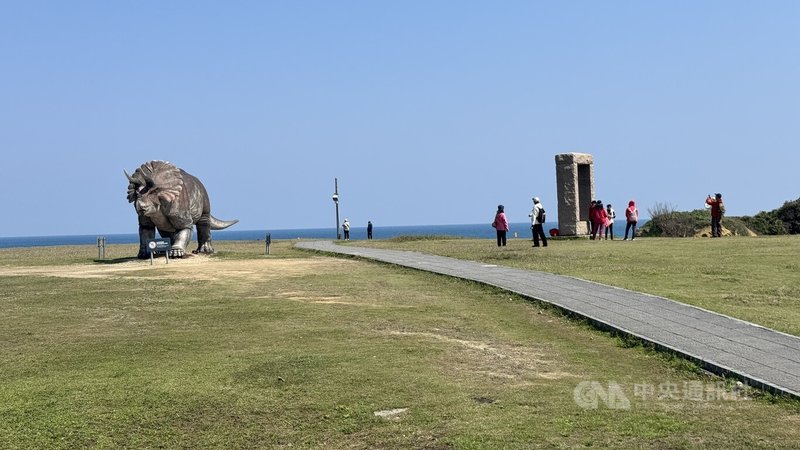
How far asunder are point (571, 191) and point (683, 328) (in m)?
23.9

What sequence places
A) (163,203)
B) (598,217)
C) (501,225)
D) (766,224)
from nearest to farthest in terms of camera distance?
(163,203) < (501,225) < (598,217) < (766,224)

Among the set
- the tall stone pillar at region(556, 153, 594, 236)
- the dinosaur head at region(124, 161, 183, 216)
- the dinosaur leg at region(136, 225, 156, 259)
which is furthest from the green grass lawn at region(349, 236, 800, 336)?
the dinosaur leg at region(136, 225, 156, 259)

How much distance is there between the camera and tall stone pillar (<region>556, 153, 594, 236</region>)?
34.3 metres

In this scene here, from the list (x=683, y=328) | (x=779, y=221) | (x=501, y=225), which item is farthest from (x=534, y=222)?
(x=779, y=221)

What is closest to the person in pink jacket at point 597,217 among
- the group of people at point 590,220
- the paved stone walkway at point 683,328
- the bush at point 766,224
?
the group of people at point 590,220

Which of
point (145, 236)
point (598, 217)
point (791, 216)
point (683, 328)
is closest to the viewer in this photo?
point (683, 328)

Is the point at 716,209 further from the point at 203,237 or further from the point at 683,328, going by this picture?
the point at 683,328

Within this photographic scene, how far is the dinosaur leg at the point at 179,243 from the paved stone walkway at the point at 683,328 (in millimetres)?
11803

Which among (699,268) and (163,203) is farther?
(163,203)

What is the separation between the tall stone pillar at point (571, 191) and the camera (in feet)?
112

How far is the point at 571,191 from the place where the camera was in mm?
34469

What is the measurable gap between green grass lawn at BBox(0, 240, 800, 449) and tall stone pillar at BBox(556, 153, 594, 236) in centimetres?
1998

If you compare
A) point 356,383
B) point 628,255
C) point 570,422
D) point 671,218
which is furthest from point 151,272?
point 671,218

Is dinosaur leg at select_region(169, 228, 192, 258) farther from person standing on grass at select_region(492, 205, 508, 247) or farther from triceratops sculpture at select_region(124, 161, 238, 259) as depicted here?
person standing on grass at select_region(492, 205, 508, 247)
